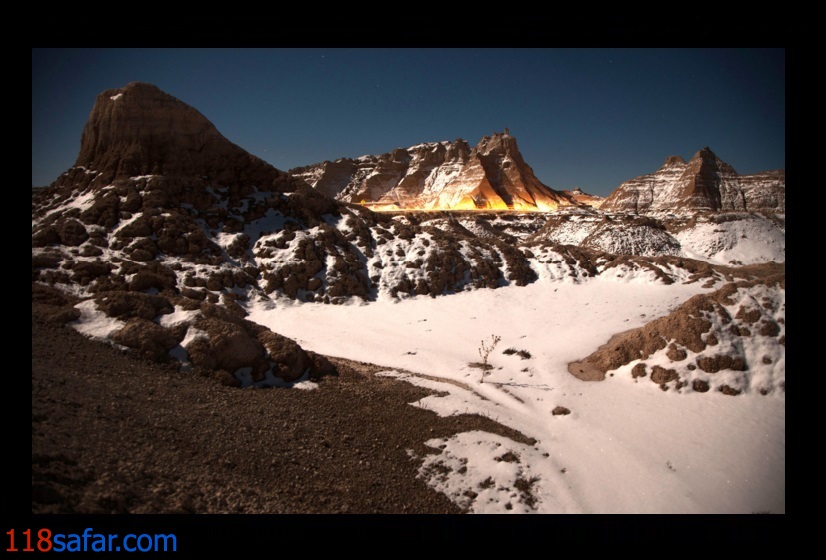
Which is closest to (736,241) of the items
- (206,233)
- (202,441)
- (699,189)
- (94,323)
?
(202,441)

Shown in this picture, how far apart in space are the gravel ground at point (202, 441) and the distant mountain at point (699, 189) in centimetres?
8443

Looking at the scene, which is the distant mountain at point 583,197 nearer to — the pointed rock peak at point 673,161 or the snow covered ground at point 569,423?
the pointed rock peak at point 673,161

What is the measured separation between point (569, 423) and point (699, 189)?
93500 mm

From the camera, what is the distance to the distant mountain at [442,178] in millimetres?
93562

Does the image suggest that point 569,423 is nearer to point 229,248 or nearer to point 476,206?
point 229,248

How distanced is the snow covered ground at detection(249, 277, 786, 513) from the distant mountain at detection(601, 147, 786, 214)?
→ 74418mm

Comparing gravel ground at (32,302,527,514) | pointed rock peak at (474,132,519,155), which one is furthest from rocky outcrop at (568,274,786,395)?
pointed rock peak at (474,132,519,155)

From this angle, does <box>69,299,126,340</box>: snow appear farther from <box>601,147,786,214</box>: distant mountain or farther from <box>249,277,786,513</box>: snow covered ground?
<box>601,147,786,214</box>: distant mountain

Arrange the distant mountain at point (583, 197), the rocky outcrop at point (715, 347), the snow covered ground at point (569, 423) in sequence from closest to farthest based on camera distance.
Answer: the snow covered ground at point (569, 423)
the rocky outcrop at point (715, 347)
the distant mountain at point (583, 197)

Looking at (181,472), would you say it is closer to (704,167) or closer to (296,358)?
(296,358)

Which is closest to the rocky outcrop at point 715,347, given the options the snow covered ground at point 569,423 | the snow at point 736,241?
the snow covered ground at point 569,423

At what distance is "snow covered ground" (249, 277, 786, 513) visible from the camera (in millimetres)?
6578

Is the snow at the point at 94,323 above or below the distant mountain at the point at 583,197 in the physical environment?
below
